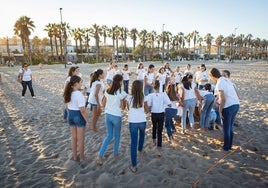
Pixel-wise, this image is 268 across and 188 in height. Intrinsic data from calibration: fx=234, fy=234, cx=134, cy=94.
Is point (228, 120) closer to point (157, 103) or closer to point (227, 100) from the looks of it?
point (227, 100)

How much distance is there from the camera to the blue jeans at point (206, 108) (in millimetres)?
6457

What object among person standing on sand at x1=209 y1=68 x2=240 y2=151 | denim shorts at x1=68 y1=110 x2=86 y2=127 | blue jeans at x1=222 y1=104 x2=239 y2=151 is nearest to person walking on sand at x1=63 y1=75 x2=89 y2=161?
denim shorts at x1=68 y1=110 x2=86 y2=127

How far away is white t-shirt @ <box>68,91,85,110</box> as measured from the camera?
453 cm

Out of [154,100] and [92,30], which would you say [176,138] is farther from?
[92,30]

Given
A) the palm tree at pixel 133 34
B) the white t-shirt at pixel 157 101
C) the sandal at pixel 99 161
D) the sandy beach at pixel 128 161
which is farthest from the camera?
the palm tree at pixel 133 34

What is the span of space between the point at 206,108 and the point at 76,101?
148 inches

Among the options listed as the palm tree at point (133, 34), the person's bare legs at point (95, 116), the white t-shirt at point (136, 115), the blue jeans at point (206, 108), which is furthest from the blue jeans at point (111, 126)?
the palm tree at point (133, 34)

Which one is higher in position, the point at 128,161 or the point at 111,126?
the point at 111,126

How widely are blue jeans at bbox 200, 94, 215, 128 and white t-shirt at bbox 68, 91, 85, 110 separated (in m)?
3.57

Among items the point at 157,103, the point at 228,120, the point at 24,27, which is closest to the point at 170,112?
the point at 157,103

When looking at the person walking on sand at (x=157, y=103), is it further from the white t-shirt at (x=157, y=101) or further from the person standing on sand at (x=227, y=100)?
the person standing on sand at (x=227, y=100)

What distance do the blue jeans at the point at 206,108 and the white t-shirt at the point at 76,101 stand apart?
11.7 ft

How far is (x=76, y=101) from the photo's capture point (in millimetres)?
4578

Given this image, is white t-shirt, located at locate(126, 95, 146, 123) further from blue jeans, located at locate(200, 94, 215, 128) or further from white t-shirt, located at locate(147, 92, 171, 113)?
blue jeans, located at locate(200, 94, 215, 128)
